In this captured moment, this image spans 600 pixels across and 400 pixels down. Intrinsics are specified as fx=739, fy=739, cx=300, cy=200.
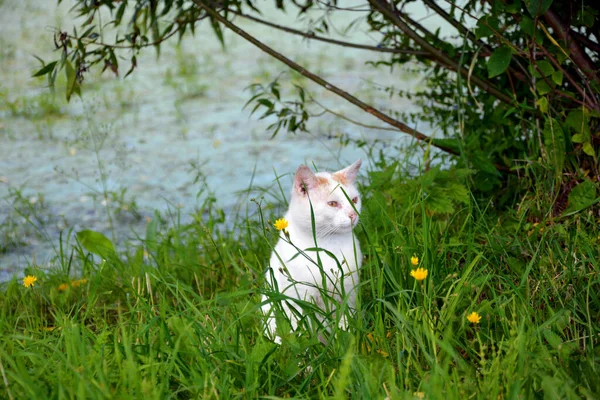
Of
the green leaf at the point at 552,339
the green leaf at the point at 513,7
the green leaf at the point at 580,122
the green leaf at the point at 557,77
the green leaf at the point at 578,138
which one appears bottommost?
the green leaf at the point at 552,339

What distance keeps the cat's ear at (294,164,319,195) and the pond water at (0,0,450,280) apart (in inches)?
32.3

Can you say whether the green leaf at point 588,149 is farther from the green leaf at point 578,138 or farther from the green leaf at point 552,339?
the green leaf at point 552,339

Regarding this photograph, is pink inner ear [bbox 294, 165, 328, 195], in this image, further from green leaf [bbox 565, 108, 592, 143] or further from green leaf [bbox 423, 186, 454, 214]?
green leaf [bbox 565, 108, 592, 143]

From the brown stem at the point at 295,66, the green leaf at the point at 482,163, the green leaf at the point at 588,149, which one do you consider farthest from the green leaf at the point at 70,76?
the green leaf at the point at 588,149

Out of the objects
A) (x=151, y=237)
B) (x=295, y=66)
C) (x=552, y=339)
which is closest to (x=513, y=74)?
(x=295, y=66)

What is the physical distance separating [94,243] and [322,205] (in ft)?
4.19

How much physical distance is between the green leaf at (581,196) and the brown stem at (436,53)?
0.43 meters

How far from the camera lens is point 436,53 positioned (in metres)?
2.77

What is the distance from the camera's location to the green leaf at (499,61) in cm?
238

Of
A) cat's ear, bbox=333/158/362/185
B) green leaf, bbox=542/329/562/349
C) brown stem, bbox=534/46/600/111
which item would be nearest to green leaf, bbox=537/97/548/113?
brown stem, bbox=534/46/600/111

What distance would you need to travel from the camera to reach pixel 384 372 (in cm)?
175

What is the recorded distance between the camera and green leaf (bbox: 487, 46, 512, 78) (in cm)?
238

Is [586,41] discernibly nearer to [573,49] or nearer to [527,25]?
[573,49]

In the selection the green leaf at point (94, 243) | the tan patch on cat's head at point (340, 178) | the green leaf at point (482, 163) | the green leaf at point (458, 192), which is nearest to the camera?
the tan patch on cat's head at point (340, 178)
